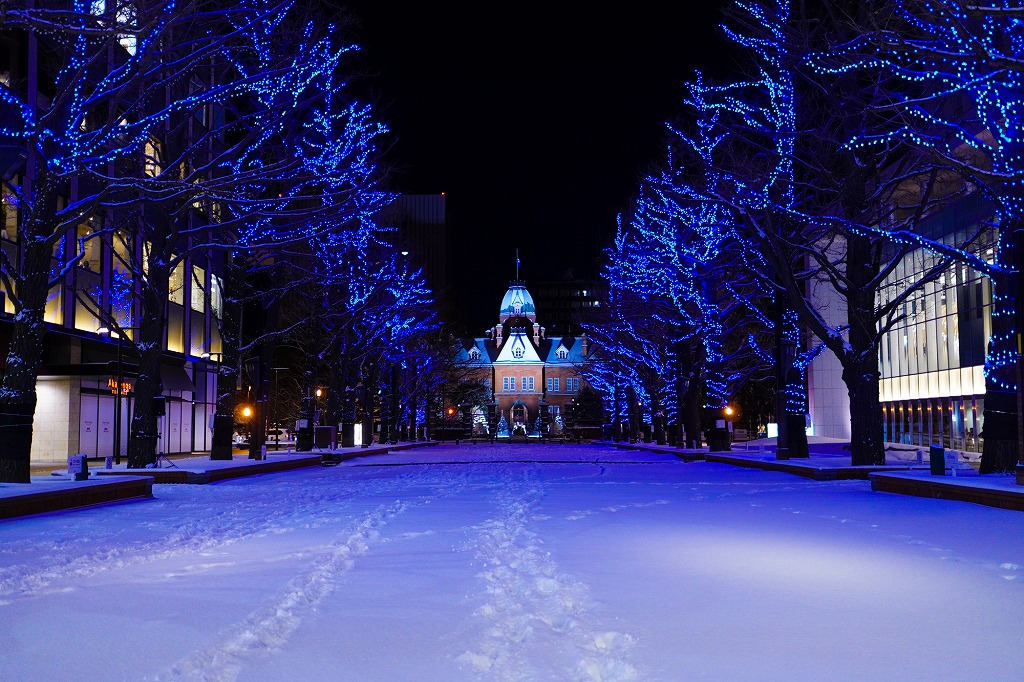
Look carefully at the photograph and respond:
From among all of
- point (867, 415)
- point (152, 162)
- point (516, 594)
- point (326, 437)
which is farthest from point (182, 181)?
point (326, 437)

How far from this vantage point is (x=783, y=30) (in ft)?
76.4

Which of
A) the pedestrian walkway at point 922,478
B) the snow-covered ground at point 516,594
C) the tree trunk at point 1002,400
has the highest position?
the tree trunk at point 1002,400

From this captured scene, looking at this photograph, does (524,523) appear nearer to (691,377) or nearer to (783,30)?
(783,30)

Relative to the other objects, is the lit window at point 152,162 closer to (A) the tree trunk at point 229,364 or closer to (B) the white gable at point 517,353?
(A) the tree trunk at point 229,364

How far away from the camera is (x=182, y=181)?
1800cm

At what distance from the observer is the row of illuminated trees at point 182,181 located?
17.1 m

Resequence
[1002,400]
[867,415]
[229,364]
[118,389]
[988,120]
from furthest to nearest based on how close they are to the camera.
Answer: [229,364] < [118,389] < [867,415] < [1002,400] < [988,120]

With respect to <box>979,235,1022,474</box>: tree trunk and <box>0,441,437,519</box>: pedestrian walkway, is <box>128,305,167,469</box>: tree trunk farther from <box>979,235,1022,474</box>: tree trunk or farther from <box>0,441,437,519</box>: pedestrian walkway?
<box>979,235,1022,474</box>: tree trunk

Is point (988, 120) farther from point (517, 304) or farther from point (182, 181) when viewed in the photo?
point (517, 304)

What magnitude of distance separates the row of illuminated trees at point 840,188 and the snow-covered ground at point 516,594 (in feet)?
18.9

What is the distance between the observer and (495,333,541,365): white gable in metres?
156

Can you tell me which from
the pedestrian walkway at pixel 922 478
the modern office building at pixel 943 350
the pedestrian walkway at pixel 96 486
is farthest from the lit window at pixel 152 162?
the modern office building at pixel 943 350

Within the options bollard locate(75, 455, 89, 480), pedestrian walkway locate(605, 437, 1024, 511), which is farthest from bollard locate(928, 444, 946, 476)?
bollard locate(75, 455, 89, 480)

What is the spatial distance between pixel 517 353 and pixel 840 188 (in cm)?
13552
